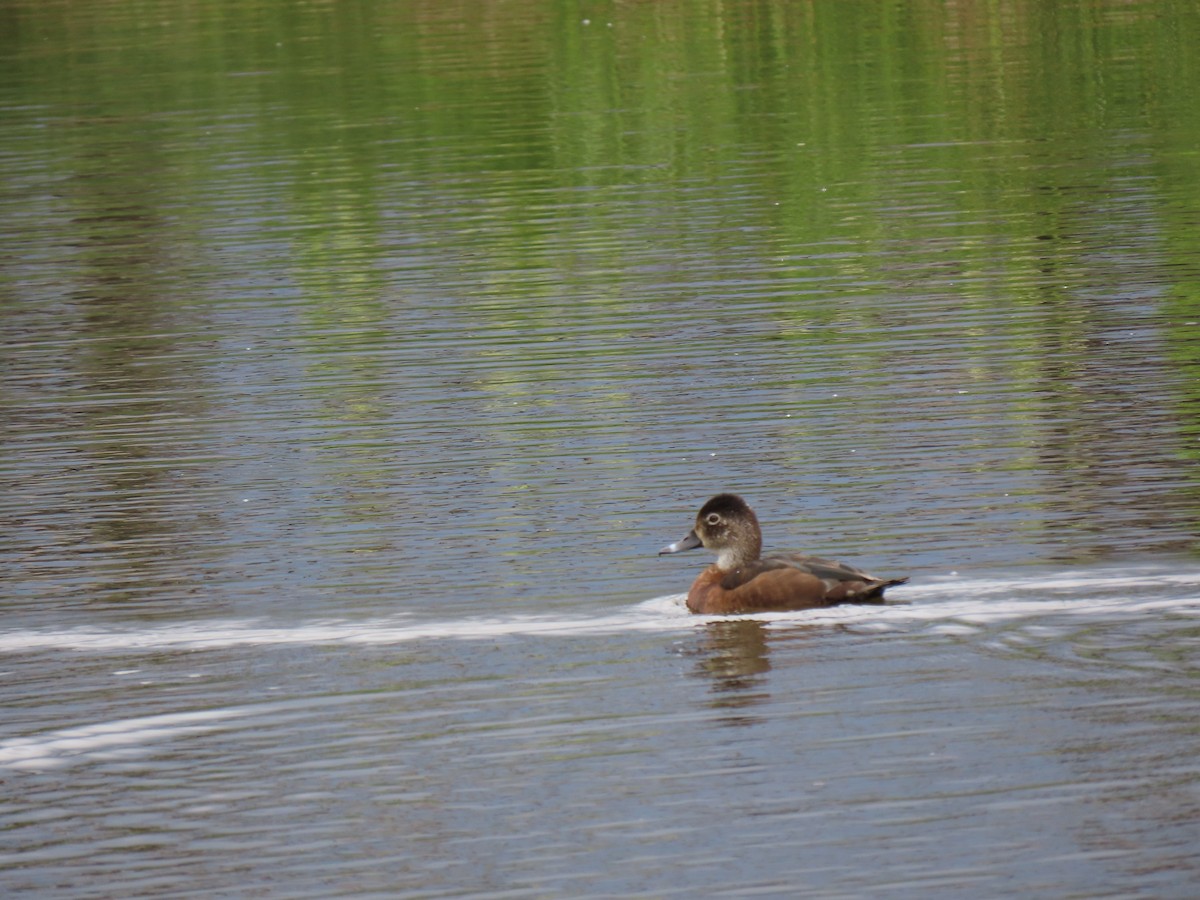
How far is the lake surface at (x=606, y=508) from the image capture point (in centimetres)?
831

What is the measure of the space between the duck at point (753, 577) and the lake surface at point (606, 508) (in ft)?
0.43

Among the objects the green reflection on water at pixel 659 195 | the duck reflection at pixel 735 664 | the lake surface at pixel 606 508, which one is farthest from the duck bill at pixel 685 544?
the green reflection on water at pixel 659 195

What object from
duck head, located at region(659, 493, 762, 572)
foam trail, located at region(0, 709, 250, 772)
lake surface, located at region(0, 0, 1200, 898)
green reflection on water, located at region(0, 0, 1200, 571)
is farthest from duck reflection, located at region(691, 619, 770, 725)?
green reflection on water, located at region(0, 0, 1200, 571)

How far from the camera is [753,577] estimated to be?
432 inches

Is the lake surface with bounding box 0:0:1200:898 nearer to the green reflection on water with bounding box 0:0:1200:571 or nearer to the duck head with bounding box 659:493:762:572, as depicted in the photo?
the green reflection on water with bounding box 0:0:1200:571

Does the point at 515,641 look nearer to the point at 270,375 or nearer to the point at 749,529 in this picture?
the point at 749,529

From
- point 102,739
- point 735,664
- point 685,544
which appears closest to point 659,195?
point 685,544

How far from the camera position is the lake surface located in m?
8.31

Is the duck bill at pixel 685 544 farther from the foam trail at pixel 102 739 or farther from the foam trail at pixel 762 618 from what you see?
the foam trail at pixel 102 739

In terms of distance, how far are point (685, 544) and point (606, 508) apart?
1.90 m

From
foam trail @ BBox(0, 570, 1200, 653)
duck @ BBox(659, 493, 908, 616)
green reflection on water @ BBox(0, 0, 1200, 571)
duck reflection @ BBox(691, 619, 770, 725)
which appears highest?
green reflection on water @ BBox(0, 0, 1200, 571)

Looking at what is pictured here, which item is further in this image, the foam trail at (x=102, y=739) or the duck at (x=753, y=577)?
the duck at (x=753, y=577)

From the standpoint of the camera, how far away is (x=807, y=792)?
8.44 metres

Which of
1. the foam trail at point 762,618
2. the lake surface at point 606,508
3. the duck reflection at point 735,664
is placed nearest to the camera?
the lake surface at point 606,508
